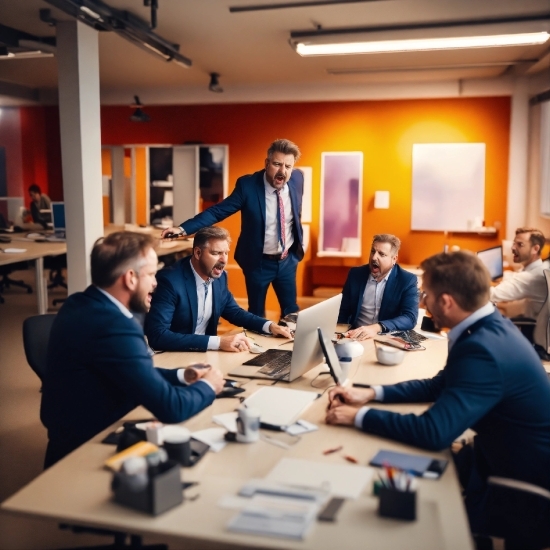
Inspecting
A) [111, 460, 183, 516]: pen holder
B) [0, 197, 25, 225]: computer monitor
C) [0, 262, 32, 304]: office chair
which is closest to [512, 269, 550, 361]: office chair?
[111, 460, 183, 516]: pen holder

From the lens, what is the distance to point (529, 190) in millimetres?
8547

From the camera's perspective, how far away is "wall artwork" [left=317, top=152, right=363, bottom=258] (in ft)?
29.8

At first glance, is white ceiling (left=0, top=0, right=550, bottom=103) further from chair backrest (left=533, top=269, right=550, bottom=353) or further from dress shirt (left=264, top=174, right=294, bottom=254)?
chair backrest (left=533, top=269, right=550, bottom=353)

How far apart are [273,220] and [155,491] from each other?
3459 mm

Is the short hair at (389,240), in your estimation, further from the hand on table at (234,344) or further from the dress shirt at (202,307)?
the hand on table at (234,344)

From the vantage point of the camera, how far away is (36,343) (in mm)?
3184

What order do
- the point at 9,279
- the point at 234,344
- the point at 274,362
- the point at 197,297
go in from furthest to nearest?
the point at 9,279
the point at 197,297
the point at 234,344
the point at 274,362

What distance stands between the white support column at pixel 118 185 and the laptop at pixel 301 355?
7.10m

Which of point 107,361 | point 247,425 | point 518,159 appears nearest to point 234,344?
point 107,361

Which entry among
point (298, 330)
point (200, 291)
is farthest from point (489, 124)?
point (298, 330)

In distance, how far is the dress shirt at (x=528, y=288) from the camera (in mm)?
5391

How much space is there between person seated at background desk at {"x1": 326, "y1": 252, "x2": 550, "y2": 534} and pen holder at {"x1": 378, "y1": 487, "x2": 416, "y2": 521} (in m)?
0.44

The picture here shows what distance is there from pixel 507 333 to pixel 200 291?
2.02m

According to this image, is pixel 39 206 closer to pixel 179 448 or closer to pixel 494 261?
pixel 494 261
